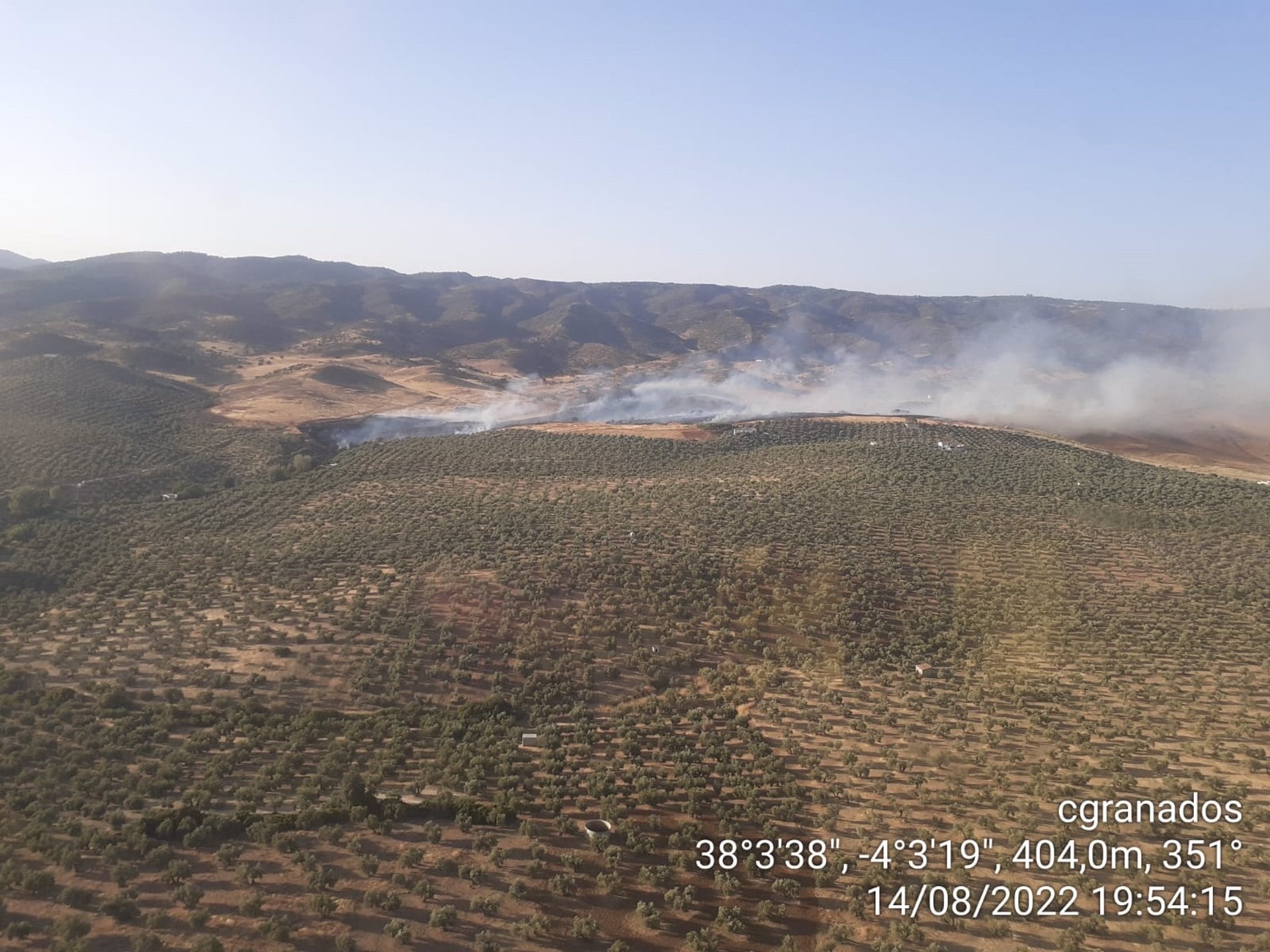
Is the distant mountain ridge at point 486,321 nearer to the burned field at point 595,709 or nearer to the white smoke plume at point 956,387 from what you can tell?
the white smoke plume at point 956,387

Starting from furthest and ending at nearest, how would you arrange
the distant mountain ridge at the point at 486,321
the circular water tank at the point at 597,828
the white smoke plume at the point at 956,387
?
the distant mountain ridge at the point at 486,321
the white smoke plume at the point at 956,387
the circular water tank at the point at 597,828

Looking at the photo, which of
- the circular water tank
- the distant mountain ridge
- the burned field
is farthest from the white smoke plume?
the circular water tank

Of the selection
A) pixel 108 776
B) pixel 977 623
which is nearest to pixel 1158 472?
pixel 977 623

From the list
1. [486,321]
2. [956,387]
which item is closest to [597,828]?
[956,387]

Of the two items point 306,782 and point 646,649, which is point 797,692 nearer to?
point 646,649

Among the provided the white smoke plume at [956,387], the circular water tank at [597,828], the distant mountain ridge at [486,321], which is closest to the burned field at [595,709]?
the circular water tank at [597,828]

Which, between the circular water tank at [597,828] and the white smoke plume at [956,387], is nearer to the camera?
the circular water tank at [597,828]
